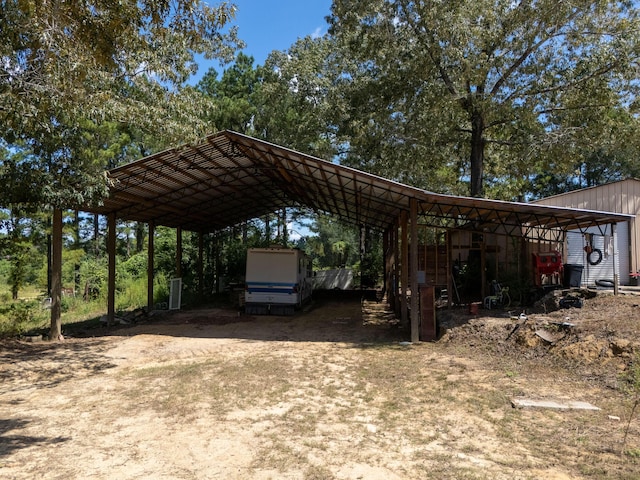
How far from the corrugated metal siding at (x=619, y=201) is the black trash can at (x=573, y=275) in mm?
4767

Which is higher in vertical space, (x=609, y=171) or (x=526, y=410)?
(x=609, y=171)

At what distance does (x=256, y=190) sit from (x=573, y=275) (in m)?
12.0

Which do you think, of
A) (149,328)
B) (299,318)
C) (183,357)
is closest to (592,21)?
(299,318)

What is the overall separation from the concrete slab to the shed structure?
481cm

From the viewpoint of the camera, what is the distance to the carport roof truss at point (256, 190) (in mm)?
11047

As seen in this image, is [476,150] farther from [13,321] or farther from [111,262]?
[13,321]

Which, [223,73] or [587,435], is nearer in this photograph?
[587,435]

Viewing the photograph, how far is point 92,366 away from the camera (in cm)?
904

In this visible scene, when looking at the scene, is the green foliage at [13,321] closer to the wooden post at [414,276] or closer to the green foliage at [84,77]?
the green foliage at [84,77]

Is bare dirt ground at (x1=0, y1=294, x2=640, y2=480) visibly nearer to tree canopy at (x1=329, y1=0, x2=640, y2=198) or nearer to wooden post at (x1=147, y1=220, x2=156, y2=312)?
wooden post at (x1=147, y1=220, x2=156, y2=312)

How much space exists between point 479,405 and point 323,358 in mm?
3908

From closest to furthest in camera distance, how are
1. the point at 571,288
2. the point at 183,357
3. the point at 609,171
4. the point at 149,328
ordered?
the point at 183,357, the point at 571,288, the point at 149,328, the point at 609,171

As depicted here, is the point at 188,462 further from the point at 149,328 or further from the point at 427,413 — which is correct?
the point at 149,328

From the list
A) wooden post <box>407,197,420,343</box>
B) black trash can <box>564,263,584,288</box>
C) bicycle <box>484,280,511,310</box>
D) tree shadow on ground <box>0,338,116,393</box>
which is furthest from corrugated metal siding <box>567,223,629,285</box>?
tree shadow on ground <box>0,338,116,393</box>
